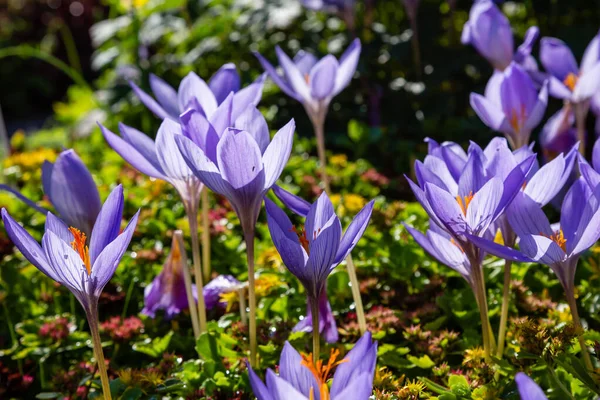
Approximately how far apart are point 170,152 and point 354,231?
1.39 feet

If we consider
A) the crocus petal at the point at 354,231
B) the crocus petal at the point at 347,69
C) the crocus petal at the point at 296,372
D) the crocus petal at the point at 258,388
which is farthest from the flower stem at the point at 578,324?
the crocus petal at the point at 347,69

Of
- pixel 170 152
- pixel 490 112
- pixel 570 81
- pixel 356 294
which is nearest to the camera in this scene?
pixel 170 152

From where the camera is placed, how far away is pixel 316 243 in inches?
49.3

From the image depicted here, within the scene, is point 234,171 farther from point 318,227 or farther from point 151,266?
point 151,266

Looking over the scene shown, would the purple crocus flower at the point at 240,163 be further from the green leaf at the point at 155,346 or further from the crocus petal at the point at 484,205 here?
the green leaf at the point at 155,346

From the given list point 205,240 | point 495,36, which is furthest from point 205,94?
point 495,36

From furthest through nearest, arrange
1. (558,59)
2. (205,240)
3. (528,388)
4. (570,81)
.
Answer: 1. (558,59)
2. (570,81)
3. (205,240)
4. (528,388)

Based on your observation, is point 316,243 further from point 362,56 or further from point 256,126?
point 362,56

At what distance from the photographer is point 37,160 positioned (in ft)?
9.55

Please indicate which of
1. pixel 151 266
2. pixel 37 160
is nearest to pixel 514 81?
pixel 151 266

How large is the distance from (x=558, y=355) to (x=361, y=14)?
272 centimetres

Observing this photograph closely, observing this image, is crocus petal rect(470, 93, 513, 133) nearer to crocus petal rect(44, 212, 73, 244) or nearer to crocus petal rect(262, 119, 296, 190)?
crocus petal rect(262, 119, 296, 190)

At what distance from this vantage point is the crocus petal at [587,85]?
2.01 metres

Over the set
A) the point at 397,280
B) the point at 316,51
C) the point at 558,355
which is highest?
→ the point at 316,51
